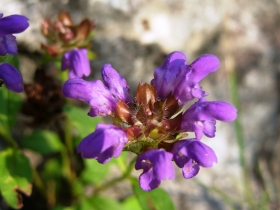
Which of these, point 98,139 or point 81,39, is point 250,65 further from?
point 98,139

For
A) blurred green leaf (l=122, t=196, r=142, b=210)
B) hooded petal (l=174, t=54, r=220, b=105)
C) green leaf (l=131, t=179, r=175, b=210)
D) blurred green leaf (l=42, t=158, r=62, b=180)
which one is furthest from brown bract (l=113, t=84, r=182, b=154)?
blurred green leaf (l=122, t=196, r=142, b=210)

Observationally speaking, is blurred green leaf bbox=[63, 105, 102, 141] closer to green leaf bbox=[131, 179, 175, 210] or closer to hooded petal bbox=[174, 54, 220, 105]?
green leaf bbox=[131, 179, 175, 210]

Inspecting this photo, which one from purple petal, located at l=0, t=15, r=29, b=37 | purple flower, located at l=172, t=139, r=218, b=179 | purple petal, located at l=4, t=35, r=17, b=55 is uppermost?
purple petal, located at l=0, t=15, r=29, b=37

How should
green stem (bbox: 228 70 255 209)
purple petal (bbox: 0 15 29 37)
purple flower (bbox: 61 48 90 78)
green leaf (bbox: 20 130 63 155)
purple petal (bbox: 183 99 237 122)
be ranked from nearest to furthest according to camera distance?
purple petal (bbox: 183 99 237 122)
purple petal (bbox: 0 15 29 37)
purple flower (bbox: 61 48 90 78)
green leaf (bbox: 20 130 63 155)
green stem (bbox: 228 70 255 209)

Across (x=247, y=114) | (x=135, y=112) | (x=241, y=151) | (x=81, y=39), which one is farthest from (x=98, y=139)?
(x=247, y=114)

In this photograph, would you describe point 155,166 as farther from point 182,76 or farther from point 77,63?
point 77,63

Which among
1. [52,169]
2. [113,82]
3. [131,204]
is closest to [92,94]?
[113,82]


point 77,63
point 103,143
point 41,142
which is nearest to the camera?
point 103,143
